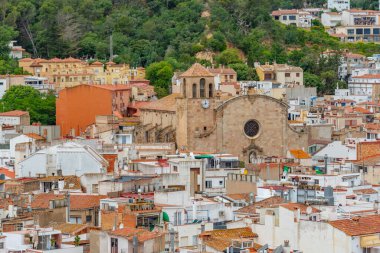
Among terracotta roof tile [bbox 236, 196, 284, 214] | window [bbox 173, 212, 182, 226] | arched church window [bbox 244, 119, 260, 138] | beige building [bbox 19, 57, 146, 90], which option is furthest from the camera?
beige building [bbox 19, 57, 146, 90]

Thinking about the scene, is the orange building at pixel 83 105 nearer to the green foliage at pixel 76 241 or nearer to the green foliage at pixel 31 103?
the green foliage at pixel 31 103

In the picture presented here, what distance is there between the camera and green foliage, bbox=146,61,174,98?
318 feet

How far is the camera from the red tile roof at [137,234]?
114 ft

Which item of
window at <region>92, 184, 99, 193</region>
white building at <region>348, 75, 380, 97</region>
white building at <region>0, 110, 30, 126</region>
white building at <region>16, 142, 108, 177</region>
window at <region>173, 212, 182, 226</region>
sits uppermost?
white building at <region>348, 75, 380, 97</region>

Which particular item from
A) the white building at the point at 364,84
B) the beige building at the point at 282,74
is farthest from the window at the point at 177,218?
the white building at the point at 364,84

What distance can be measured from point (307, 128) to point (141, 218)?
3515 cm

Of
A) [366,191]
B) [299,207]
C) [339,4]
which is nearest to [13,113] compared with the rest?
[366,191]

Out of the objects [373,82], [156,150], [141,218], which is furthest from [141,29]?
[141,218]

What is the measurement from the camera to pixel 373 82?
107 m

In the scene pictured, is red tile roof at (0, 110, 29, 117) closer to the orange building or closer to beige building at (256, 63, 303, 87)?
the orange building

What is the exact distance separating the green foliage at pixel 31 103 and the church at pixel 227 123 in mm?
12856

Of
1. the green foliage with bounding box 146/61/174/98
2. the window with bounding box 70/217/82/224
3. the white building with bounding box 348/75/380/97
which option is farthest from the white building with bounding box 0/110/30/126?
the window with bounding box 70/217/82/224

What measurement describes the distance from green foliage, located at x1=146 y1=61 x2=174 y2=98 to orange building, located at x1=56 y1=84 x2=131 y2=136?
11765mm

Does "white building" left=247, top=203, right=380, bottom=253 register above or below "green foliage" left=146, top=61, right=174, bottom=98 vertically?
below
